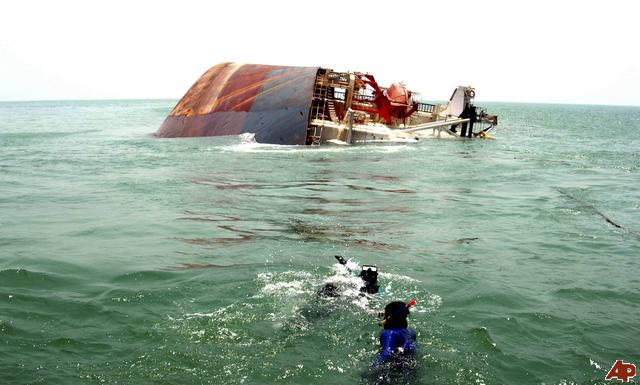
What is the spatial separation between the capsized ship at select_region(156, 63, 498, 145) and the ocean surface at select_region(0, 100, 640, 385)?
1178cm

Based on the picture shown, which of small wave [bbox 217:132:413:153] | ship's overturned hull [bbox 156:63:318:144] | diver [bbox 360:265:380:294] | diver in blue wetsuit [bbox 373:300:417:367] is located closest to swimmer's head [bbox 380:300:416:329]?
diver in blue wetsuit [bbox 373:300:417:367]

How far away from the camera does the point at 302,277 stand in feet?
33.0

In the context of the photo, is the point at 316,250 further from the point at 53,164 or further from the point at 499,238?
the point at 53,164

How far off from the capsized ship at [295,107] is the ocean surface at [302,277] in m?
11.8

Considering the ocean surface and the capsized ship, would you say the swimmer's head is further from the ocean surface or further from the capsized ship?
the capsized ship

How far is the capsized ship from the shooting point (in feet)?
110

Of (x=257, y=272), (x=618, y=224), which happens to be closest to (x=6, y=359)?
(x=257, y=272)

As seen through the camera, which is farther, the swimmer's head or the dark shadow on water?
the swimmer's head

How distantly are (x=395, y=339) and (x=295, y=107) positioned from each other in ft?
90.8

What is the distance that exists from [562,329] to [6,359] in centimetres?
801

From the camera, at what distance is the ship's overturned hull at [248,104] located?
3344 cm

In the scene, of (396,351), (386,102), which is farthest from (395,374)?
(386,102)

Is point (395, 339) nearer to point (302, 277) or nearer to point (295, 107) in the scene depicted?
point (302, 277)

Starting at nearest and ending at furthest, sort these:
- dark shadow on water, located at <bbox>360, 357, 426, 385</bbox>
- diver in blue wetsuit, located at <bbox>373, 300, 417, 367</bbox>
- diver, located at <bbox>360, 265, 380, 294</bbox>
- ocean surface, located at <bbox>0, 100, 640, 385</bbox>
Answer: dark shadow on water, located at <bbox>360, 357, 426, 385</bbox>
diver in blue wetsuit, located at <bbox>373, 300, 417, 367</bbox>
ocean surface, located at <bbox>0, 100, 640, 385</bbox>
diver, located at <bbox>360, 265, 380, 294</bbox>
